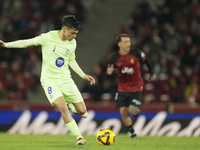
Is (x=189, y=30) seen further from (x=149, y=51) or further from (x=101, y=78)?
(x=101, y=78)

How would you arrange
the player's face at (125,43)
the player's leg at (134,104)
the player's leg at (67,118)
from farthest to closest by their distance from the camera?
the player's face at (125,43) → the player's leg at (134,104) → the player's leg at (67,118)

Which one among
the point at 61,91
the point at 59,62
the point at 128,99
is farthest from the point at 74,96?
the point at 128,99

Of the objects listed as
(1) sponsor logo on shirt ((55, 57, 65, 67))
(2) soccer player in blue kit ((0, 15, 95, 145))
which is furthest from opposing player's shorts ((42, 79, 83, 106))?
(1) sponsor logo on shirt ((55, 57, 65, 67))

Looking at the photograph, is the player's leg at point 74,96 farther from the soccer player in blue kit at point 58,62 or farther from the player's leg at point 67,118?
the player's leg at point 67,118

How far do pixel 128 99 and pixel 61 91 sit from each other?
8.79 feet

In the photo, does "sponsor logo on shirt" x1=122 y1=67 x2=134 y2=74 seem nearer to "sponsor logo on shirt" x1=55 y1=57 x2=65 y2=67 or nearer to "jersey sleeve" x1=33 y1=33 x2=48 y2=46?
"sponsor logo on shirt" x1=55 y1=57 x2=65 y2=67

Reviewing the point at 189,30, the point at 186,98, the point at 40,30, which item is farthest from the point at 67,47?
the point at 189,30

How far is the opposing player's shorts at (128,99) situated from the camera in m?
9.94

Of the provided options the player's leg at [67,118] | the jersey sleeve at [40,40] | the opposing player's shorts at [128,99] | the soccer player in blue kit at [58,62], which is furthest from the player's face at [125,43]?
the player's leg at [67,118]

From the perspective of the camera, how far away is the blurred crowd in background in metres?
15.0

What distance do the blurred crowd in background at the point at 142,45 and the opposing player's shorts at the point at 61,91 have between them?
6770 mm

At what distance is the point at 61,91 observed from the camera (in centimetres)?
788

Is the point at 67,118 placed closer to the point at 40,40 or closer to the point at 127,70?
the point at 40,40

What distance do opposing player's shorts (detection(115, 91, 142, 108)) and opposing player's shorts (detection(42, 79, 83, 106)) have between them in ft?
7.25
